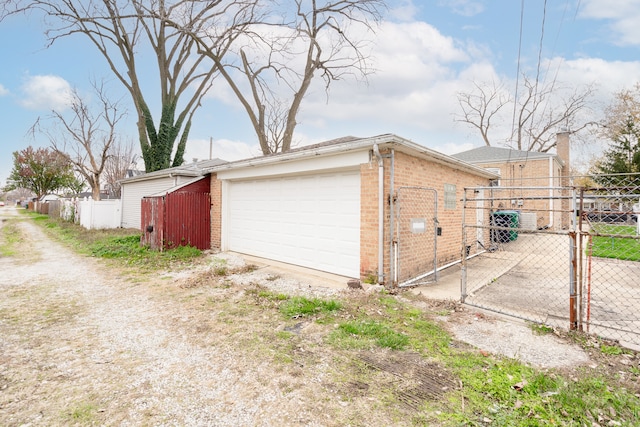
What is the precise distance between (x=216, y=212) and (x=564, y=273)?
9412 millimetres

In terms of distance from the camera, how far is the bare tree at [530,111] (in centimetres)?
2595

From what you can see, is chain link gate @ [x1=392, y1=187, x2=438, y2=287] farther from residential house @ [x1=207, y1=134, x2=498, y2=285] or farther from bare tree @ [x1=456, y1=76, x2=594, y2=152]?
bare tree @ [x1=456, y1=76, x2=594, y2=152]

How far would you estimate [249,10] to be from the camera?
61.4 ft

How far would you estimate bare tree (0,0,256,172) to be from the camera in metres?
17.0

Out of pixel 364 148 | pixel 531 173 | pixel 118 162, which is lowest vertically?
pixel 364 148

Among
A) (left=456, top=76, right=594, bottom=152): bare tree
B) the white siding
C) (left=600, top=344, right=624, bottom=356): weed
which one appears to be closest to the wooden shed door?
the white siding

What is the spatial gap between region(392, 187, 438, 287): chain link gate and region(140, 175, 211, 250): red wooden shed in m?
6.61

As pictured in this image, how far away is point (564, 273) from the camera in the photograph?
7.14 m

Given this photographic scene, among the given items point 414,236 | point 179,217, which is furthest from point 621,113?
point 179,217

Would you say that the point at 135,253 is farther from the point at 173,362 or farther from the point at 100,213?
the point at 100,213

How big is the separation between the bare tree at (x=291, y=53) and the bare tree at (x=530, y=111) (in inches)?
602

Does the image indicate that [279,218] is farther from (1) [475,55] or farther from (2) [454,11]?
(1) [475,55]

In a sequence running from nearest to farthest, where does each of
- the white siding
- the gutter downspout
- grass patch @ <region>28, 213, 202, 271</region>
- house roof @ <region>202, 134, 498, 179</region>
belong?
house roof @ <region>202, 134, 498, 179</region> < the gutter downspout < grass patch @ <region>28, 213, 202, 271</region> < the white siding

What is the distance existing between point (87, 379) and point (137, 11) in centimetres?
2055
